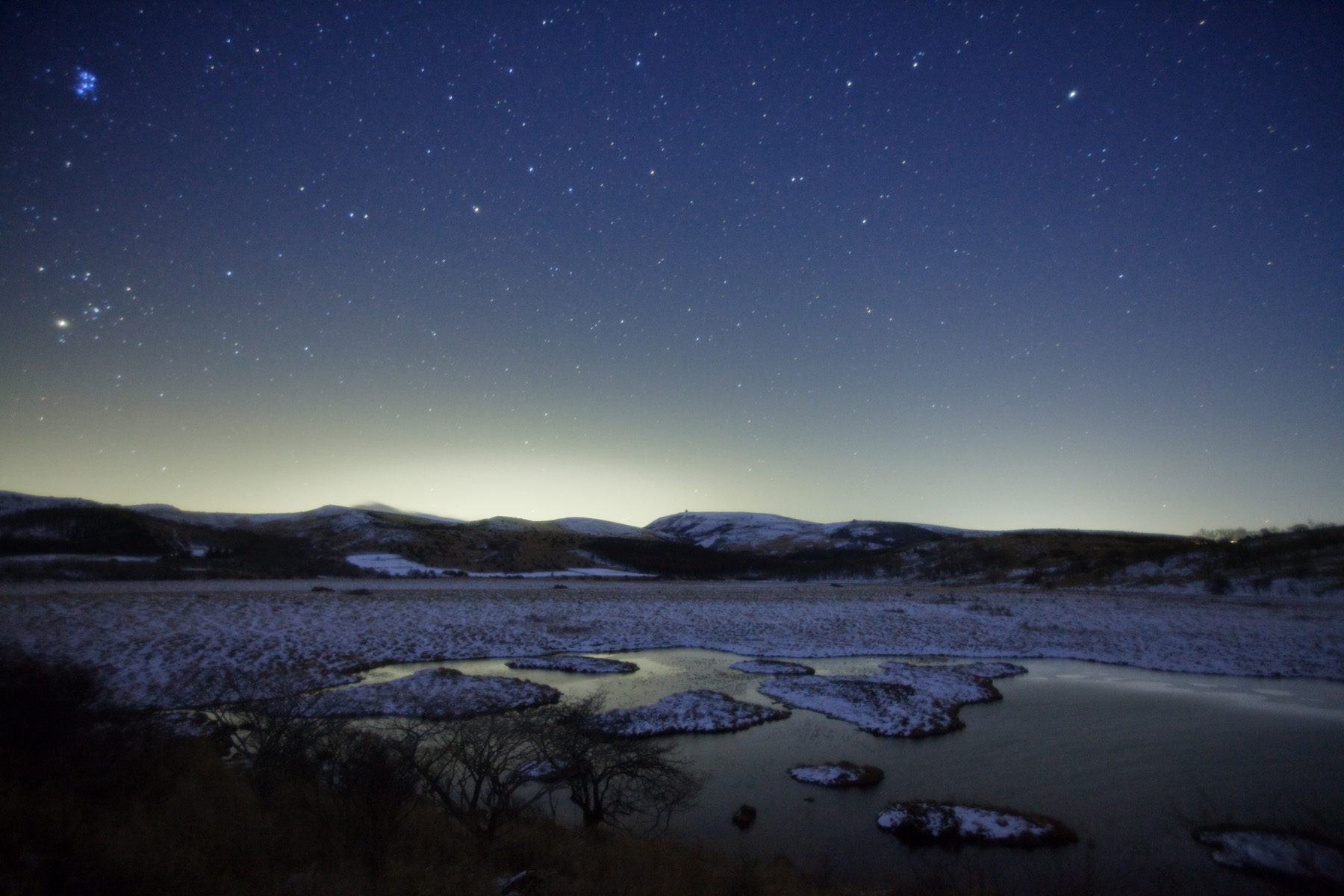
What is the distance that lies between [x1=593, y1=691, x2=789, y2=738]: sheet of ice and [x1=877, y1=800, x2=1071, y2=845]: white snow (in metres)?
7.25

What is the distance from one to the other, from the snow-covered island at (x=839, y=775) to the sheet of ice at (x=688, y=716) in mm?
3984

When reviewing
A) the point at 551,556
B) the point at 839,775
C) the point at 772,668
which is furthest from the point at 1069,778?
the point at 551,556

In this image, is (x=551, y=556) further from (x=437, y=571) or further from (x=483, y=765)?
(x=483, y=765)

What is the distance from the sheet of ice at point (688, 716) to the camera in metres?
18.6

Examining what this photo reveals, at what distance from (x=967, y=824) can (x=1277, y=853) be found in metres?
5.52

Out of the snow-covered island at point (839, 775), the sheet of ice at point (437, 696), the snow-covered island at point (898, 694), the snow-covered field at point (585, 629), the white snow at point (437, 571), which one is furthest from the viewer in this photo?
the white snow at point (437, 571)

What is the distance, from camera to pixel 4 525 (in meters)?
85.9

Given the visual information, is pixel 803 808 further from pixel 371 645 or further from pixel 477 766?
pixel 371 645

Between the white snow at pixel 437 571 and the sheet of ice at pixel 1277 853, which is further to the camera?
the white snow at pixel 437 571

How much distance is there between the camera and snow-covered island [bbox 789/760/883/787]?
15172 mm

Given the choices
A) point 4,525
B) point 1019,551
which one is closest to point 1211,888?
point 1019,551

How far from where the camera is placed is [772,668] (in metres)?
29.0

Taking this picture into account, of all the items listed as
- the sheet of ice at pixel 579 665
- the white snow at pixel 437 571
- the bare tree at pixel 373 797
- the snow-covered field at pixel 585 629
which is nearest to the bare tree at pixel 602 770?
the bare tree at pixel 373 797

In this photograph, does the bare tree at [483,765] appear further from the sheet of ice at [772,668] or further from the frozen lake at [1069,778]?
the sheet of ice at [772,668]
